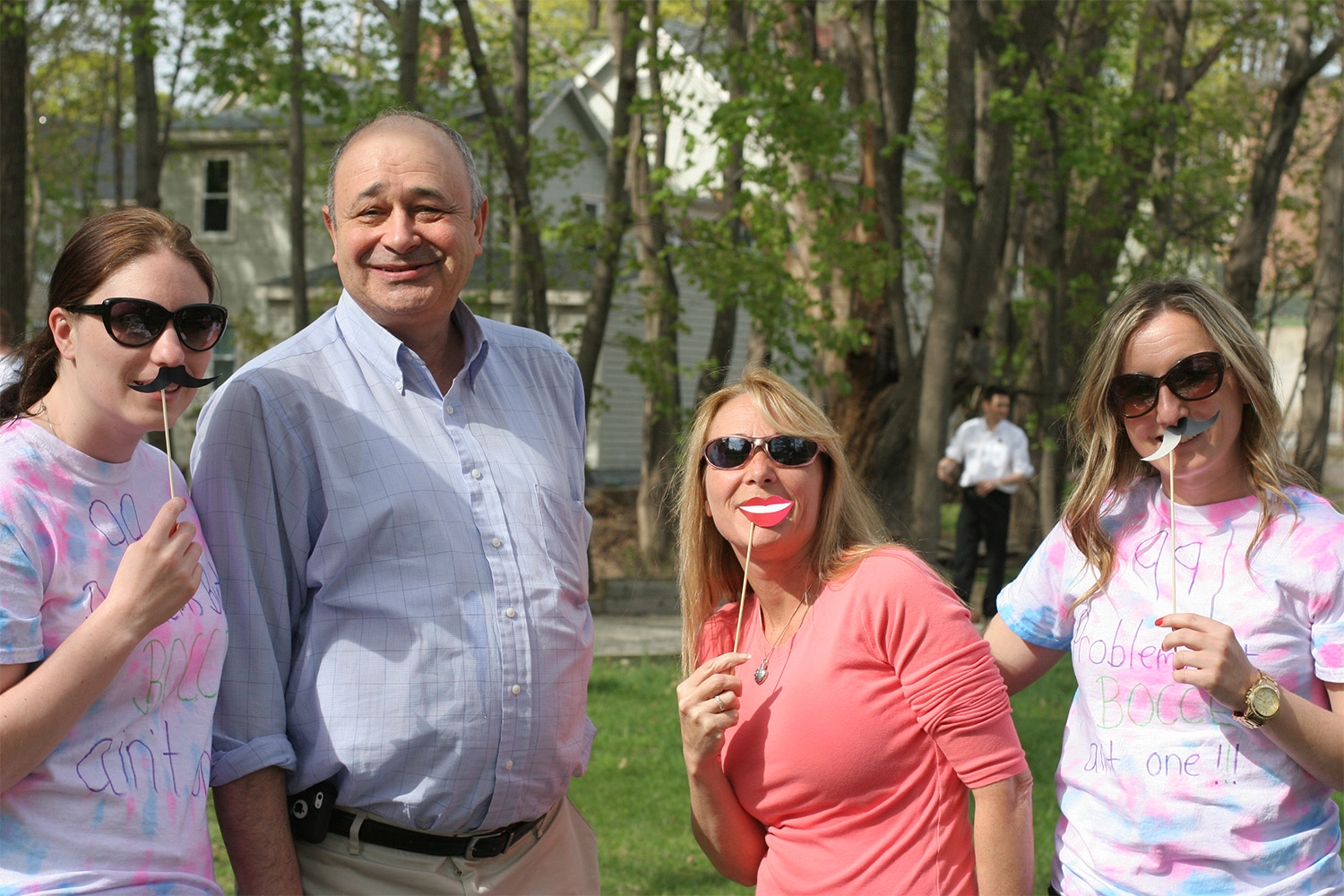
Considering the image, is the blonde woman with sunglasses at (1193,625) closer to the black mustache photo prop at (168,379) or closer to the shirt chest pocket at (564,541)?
the shirt chest pocket at (564,541)

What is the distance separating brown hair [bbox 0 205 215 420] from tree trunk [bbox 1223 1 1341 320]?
1345 cm

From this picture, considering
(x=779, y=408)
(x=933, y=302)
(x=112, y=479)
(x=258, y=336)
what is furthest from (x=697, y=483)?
(x=258, y=336)

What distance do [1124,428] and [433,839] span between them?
1.80m

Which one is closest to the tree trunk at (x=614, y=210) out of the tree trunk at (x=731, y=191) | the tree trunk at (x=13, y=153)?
the tree trunk at (x=731, y=191)

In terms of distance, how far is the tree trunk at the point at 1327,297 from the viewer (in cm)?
1361

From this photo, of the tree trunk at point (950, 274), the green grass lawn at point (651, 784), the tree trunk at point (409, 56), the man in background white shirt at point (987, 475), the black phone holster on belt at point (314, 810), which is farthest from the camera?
the man in background white shirt at point (987, 475)

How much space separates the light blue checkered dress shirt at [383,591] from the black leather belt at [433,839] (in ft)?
0.14

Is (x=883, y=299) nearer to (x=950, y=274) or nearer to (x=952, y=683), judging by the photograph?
(x=950, y=274)

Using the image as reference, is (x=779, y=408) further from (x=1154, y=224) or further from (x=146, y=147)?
(x=1154, y=224)

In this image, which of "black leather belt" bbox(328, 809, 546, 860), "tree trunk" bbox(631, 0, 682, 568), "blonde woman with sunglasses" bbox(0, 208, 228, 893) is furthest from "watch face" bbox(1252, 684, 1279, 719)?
"tree trunk" bbox(631, 0, 682, 568)

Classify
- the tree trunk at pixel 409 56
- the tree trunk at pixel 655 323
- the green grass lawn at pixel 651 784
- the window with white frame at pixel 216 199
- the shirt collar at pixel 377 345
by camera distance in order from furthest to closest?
the window with white frame at pixel 216 199, the tree trunk at pixel 655 323, the tree trunk at pixel 409 56, the green grass lawn at pixel 651 784, the shirt collar at pixel 377 345

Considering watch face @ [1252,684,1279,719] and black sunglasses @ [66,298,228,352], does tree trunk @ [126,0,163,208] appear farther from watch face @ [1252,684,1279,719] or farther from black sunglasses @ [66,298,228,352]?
watch face @ [1252,684,1279,719]

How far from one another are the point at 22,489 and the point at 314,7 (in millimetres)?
11840

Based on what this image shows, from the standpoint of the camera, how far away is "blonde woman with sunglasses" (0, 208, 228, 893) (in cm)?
203
